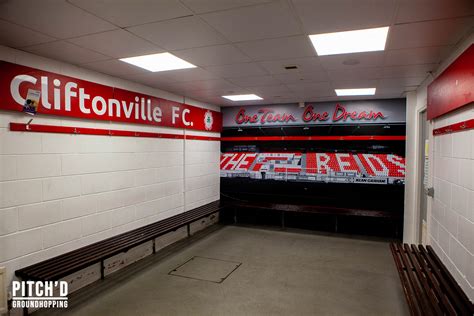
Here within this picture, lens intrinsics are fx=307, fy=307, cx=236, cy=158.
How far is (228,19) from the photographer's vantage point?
2.36 metres

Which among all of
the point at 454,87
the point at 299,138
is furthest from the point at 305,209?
the point at 454,87

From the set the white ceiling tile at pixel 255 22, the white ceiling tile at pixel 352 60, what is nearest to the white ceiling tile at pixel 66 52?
the white ceiling tile at pixel 255 22

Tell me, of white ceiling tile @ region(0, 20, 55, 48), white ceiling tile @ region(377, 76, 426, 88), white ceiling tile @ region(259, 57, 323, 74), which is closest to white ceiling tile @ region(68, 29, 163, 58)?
white ceiling tile @ region(0, 20, 55, 48)

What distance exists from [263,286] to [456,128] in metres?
2.72

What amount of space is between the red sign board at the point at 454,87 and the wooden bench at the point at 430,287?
155cm

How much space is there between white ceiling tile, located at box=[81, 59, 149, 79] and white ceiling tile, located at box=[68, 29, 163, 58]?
1.11ft

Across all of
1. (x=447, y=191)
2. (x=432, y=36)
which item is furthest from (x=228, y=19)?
(x=447, y=191)

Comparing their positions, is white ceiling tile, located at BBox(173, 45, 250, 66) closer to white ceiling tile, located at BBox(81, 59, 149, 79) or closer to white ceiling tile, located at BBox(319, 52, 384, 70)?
white ceiling tile, located at BBox(81, 59, 149, 79)

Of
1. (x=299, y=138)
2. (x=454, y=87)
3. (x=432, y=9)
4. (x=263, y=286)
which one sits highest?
(x=432, y=9)

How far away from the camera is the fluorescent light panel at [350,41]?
2.68 m

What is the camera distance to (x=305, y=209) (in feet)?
21.0

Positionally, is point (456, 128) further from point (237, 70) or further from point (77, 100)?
point (77, 100)

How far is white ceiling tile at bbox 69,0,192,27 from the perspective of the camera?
209cm

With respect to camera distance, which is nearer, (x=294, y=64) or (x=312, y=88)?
(x=294, y=64)
